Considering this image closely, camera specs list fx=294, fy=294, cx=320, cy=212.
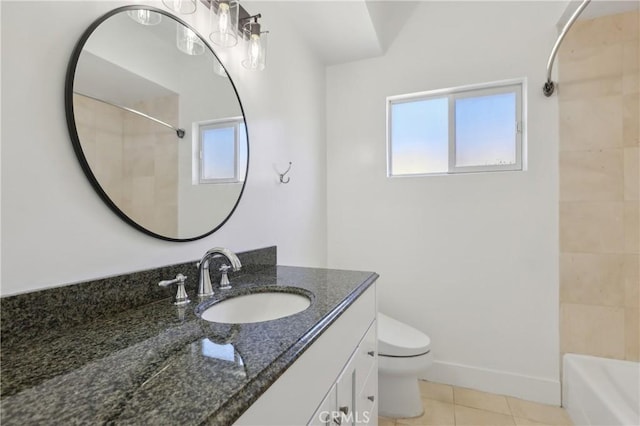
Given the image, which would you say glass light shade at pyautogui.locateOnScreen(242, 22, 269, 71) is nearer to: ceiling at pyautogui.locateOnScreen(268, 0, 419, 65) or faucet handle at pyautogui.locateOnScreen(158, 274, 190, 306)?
ceiling at pyautogui.locateOnScreen(268, 0, 419, 65)

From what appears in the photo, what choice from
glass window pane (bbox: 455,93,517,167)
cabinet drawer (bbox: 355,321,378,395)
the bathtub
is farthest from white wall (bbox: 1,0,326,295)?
the bathtub

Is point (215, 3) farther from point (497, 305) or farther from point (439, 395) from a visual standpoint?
point (439, 395)

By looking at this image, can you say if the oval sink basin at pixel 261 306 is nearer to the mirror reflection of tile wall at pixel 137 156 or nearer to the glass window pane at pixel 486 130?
the mirror reflection of tile wall at pixel 137 156

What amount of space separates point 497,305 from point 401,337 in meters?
0.72

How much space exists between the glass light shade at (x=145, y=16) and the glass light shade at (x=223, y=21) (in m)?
0.24

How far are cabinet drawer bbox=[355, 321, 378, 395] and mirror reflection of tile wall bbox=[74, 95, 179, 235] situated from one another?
2.71ft

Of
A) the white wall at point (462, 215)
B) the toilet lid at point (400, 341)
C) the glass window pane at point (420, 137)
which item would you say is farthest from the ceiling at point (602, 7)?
the toilet lid at point (400, 341)

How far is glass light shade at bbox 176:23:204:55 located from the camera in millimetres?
1078

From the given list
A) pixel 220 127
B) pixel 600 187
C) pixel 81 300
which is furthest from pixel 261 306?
pixel 600 187

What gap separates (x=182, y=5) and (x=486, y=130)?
1931 millimetres

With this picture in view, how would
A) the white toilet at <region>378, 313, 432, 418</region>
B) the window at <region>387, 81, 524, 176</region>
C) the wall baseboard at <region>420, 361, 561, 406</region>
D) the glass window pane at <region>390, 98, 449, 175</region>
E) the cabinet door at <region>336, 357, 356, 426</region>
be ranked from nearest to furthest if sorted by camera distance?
the cabinet door at <region>336, 357, 356, 426</region> → the white toilet at <region>378, 313, 432, 418</region> → the wall baseboard at <region>420, 361, 561, 406</region> → the window at <region>387, 81, 524, 176</region> → the glass window pane at <region>390, 98, 449, 175</region>

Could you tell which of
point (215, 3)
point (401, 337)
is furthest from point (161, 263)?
point (401, 337)

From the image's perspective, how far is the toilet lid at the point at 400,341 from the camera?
1.62m

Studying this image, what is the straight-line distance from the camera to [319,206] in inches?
88.8
